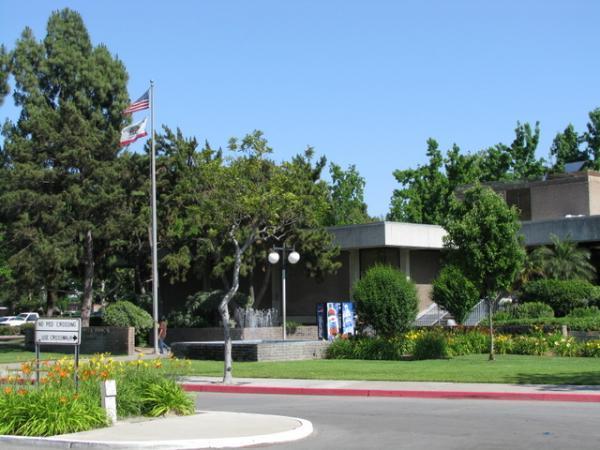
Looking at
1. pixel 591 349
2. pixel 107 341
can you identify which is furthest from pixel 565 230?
pixel 107 341

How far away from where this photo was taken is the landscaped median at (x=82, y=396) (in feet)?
42.3

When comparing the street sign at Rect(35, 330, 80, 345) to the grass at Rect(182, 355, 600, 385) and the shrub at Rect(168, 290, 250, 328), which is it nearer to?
the grass at Rect(182, 355, 600, 385)

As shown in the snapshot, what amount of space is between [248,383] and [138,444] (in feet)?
35.6

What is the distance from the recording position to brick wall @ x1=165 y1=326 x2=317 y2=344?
4188cm

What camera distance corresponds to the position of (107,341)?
39.5 meters

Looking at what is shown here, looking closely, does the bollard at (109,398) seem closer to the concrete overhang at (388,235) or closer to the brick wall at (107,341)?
the brick wall at (107,341)

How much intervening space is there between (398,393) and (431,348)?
9.78m

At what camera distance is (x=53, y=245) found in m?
40.8

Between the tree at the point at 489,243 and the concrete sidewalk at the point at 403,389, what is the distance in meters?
7.41

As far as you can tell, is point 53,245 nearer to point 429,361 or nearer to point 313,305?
point 313,305

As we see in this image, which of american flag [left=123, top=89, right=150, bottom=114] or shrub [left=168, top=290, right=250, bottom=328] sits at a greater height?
american flag [left=123, top=89, right=150, bottom=114]

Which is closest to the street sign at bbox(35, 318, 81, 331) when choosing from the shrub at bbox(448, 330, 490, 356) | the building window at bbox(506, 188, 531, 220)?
the shrub at bbox(448, 330, 490, 356)

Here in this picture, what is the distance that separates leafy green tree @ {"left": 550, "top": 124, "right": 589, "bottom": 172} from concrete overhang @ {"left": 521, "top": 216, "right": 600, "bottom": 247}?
34.4 meters

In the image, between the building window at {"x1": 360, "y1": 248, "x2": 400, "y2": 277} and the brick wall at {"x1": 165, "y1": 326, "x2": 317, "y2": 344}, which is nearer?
the brick wall at {"x1": 165, "y1": 326, "x2": 317, "y2": 344}
